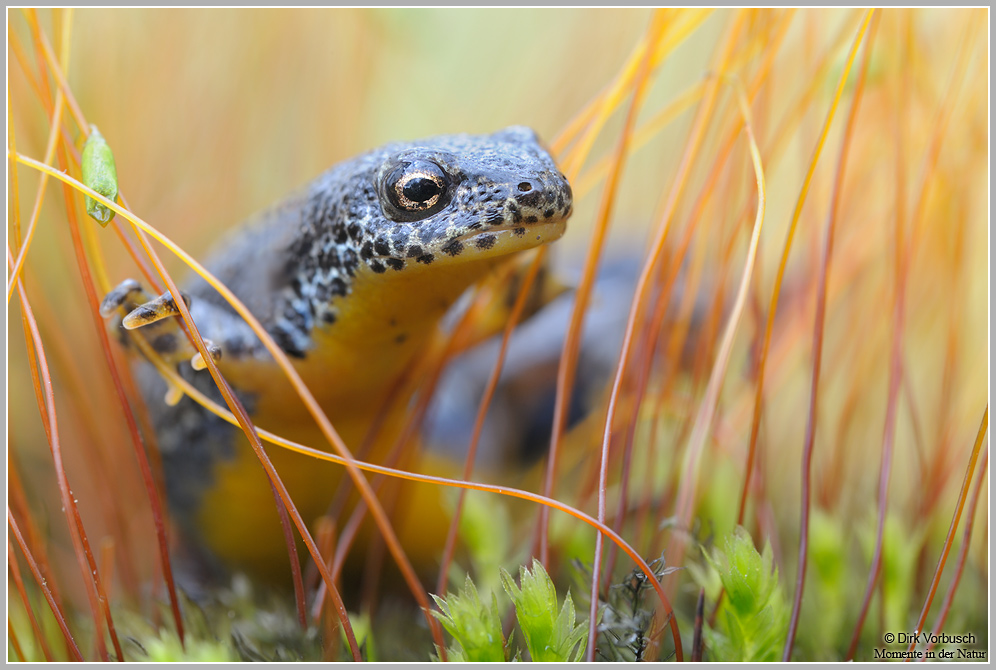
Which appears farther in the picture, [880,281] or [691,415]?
[880,281]

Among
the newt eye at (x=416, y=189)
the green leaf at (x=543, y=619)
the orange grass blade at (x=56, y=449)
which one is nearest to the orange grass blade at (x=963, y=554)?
the green leaf at (x=543, y=619)

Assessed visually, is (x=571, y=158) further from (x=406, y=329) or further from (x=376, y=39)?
(x=376, y=39)

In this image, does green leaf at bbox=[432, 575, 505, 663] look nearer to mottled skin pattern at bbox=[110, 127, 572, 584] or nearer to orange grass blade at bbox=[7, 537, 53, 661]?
mottled skin pattern at bbox=[110, 127, 572, 584]

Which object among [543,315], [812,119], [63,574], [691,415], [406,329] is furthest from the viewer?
[543,315]

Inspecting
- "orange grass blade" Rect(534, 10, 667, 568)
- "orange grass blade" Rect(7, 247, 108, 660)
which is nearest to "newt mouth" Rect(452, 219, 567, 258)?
"orange grass blade" Rect(534, 10, 667, 568)

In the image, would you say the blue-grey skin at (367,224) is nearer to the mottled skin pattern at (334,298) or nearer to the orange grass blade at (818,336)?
the mottled skin pattern at (334,298)

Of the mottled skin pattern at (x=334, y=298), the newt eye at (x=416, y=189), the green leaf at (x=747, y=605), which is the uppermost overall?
the newt eye at (x=416, y=189)

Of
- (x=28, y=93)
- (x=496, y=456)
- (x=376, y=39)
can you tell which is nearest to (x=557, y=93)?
(x=376, y=39)
